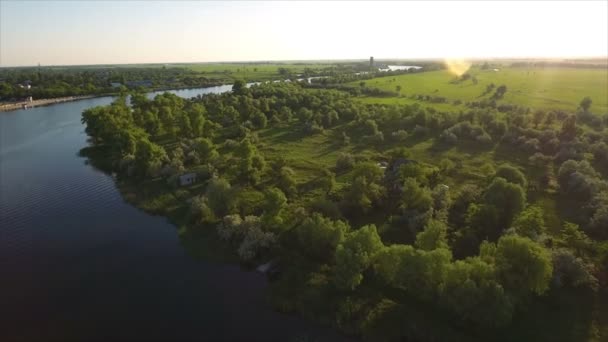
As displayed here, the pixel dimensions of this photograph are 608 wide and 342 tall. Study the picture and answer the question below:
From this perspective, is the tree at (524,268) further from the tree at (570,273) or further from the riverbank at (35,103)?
the riverbank at (35,103)

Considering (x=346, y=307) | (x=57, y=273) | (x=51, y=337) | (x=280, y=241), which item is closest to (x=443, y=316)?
(x=346, y=307)

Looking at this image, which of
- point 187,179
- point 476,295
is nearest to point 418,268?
point 476,295

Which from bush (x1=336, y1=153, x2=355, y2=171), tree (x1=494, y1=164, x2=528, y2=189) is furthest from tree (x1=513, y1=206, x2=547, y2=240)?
bush (x1=336, y1=153, x2=355, y2=171)

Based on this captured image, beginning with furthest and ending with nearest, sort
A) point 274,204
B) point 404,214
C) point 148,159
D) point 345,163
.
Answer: point 345,163, point 148,159, point 404,214, point 274,204

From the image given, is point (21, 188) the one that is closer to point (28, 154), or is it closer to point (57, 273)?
point (28, 154)

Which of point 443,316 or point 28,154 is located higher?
point 28,154

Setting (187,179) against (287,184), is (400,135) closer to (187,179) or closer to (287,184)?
(287,184)

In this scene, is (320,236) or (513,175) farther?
(513,175)
